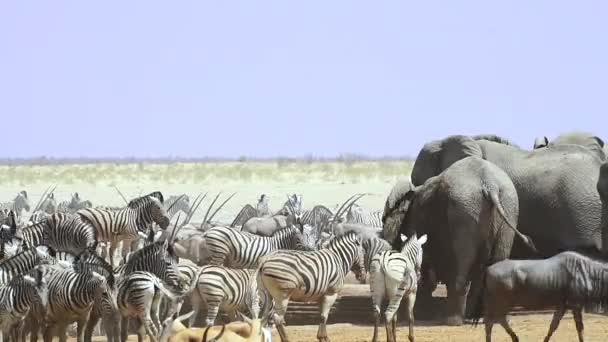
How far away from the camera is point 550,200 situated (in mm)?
19531

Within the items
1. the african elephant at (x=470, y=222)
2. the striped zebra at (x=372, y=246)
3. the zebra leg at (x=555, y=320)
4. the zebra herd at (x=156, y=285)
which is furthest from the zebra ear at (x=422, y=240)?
the zebra leg at (x=555, y=320)

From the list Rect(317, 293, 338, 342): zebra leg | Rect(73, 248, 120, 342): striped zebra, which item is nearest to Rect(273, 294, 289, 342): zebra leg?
Rect(317, 293, 338, 342): zebra leg

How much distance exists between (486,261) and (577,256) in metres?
3.40

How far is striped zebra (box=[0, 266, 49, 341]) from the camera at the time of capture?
14.5m

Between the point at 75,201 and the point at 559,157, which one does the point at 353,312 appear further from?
the point at 75,201

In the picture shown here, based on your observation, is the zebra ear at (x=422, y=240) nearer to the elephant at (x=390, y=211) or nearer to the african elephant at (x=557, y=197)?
the elephant at (x=390, y=211)

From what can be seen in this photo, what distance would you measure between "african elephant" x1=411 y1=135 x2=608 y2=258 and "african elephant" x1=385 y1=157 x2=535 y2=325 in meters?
0.49

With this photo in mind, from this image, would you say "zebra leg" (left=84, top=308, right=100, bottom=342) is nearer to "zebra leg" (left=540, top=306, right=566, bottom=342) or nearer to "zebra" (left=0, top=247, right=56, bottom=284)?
"zebra" (left=0, top=247, right=56, bottom=284)

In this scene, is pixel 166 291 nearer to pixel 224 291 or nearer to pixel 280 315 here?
pixel 224 291

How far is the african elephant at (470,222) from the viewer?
61.9 feet

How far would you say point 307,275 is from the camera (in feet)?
53.2

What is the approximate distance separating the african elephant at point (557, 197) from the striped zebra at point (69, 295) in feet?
21.2

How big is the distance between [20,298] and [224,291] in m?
2.36

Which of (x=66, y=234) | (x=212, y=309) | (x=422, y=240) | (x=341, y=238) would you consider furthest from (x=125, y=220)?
(x=212, y=309)
